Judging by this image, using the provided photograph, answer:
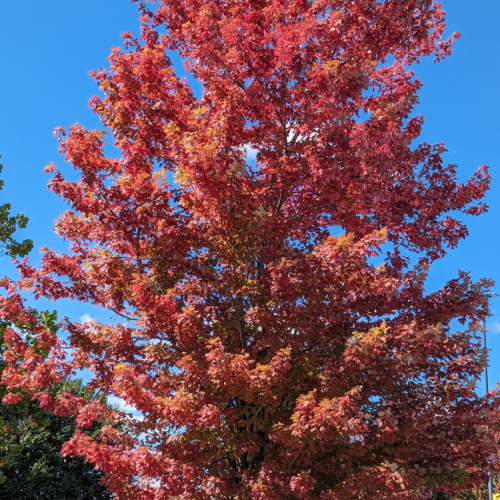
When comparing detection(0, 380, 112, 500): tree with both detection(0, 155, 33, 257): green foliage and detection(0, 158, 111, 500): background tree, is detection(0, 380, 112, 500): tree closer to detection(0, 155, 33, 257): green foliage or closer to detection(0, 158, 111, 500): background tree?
detection(0, 158, 111, 500): background tree

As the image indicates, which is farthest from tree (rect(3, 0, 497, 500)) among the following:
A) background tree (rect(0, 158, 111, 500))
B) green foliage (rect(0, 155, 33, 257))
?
background tree (rect(0, 158, 111, 500))

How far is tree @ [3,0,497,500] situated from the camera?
786cm

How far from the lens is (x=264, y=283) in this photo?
912 cm

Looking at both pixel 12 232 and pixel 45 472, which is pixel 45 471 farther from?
pixel 12 232

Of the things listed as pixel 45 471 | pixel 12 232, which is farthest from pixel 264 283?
pixel 45 471

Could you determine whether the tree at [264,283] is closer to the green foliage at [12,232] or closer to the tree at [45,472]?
the green foliage at [12,232]

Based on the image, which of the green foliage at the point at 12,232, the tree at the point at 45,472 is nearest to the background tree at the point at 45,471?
the tree at the point at 45,472

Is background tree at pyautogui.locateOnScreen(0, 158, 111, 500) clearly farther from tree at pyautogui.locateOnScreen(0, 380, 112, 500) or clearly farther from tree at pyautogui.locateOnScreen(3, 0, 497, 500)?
tree at pyautogui.locateOnScreen(3, 0, 497, 500)

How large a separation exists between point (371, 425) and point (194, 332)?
11.3 ft

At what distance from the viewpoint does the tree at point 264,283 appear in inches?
309

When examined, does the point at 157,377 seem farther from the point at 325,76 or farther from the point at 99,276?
the point at 325,76

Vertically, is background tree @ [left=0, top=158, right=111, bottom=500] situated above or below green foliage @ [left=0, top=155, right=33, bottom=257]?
below

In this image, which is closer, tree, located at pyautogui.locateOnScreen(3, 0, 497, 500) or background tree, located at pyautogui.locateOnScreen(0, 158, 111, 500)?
tree, located at pyautogui.locateOnScreen(3, 0, 497, 500)

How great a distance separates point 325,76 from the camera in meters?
8.98
